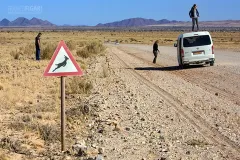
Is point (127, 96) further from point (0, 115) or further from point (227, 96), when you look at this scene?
point (0, 115)

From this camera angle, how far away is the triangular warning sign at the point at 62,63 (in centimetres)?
729

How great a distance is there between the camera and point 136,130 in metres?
9.01

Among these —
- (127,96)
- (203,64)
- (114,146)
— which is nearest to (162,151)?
(114,146)

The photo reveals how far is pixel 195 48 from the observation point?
906 inches

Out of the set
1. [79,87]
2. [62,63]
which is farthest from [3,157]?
[79,87]

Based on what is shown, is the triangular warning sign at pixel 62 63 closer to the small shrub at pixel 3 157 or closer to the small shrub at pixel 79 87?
the small shrub at pixel 3 157

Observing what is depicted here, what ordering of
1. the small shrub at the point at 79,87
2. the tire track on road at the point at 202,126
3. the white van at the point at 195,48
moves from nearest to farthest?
1. the tire track on road at the point at 202,126
2. the small shrub at the point at 79,87
3. the white van at the point at 195,48

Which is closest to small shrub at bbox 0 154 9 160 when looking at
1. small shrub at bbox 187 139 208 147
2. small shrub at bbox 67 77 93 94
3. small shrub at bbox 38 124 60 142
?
small shrub at bbox 38 124 60 142

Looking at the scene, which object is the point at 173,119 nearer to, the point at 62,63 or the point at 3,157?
the point at 62,63

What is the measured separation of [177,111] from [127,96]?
296 cm

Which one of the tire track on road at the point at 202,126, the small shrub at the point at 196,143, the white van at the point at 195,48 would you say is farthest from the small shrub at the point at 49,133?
the white van at the point at 195,48

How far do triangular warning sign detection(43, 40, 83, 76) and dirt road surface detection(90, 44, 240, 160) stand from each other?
1583 mm

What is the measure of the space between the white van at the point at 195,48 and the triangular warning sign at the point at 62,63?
16331mm

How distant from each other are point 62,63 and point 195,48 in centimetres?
1654
